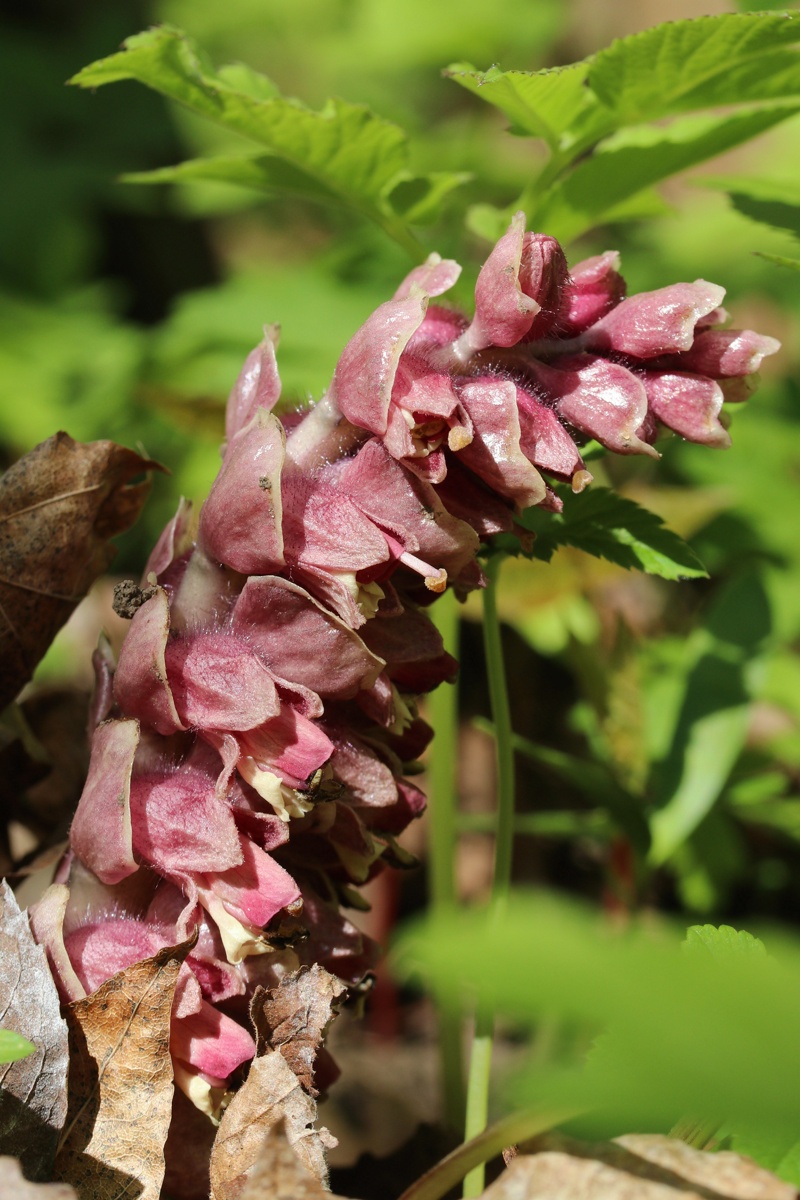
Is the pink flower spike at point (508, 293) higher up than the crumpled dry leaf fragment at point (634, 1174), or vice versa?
the pink flower spike at point (508, 293)

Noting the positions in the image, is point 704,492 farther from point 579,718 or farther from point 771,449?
point 579,718

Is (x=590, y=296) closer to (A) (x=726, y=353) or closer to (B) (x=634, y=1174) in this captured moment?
(A) (x=726, y=353)

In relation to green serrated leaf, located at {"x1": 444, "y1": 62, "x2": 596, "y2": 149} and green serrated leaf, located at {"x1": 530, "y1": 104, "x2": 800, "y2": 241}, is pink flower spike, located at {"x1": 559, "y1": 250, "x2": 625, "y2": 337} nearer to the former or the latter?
green serrated leaf, located at {"x1": 444, "y1": 62, "x2": 596, "y2": 149}

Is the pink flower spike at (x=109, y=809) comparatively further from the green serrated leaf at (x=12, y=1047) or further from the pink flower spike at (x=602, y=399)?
the pink flower spike at (x=602, y=399)

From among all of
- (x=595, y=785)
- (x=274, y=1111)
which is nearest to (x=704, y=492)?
(x=595, y=785)

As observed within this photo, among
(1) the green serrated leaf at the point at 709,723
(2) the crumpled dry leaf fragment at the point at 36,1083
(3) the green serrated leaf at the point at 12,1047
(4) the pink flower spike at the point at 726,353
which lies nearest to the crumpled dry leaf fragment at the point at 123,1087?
(2) the crumpled dry leaf fragment at the point at 36,1083

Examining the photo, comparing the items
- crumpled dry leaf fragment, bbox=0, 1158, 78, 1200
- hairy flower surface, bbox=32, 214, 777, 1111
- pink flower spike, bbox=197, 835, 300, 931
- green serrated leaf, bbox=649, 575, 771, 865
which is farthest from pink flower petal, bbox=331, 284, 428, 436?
green serrated leaf, bbox=649, 575, 771, 865
